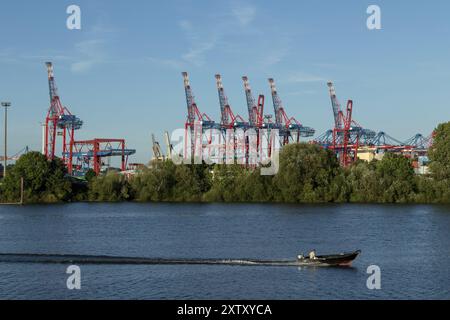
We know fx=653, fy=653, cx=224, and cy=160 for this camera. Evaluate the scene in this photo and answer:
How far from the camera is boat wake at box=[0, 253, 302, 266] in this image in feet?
112

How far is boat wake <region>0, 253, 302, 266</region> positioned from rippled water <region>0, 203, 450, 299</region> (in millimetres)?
787

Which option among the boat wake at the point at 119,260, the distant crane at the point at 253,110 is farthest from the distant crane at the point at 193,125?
the boat wake at the point at 119,260

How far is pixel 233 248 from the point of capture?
40906 mm

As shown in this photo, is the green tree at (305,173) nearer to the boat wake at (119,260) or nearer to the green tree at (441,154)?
the green tree at (441,154)

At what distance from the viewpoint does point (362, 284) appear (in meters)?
29.7

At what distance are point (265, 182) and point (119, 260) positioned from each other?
57.8 m

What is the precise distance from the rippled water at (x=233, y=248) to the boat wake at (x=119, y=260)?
787 millimetres

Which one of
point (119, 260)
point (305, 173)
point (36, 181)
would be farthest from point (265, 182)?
point (119, 260)

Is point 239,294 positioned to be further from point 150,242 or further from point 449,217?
point 449,217

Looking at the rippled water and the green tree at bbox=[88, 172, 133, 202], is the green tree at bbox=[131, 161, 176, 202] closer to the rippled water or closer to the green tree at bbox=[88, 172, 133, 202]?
the green tree at bbox=[88, 172, 133, 202]

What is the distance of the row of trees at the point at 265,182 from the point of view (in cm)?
8556

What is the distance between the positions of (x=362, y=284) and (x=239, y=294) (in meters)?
6.06

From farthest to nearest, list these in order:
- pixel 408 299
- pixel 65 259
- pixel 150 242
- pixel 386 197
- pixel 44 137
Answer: pixel 44 137, pixel 386 197, pixel 150 242, pixel 65 259, pixel 408 299
